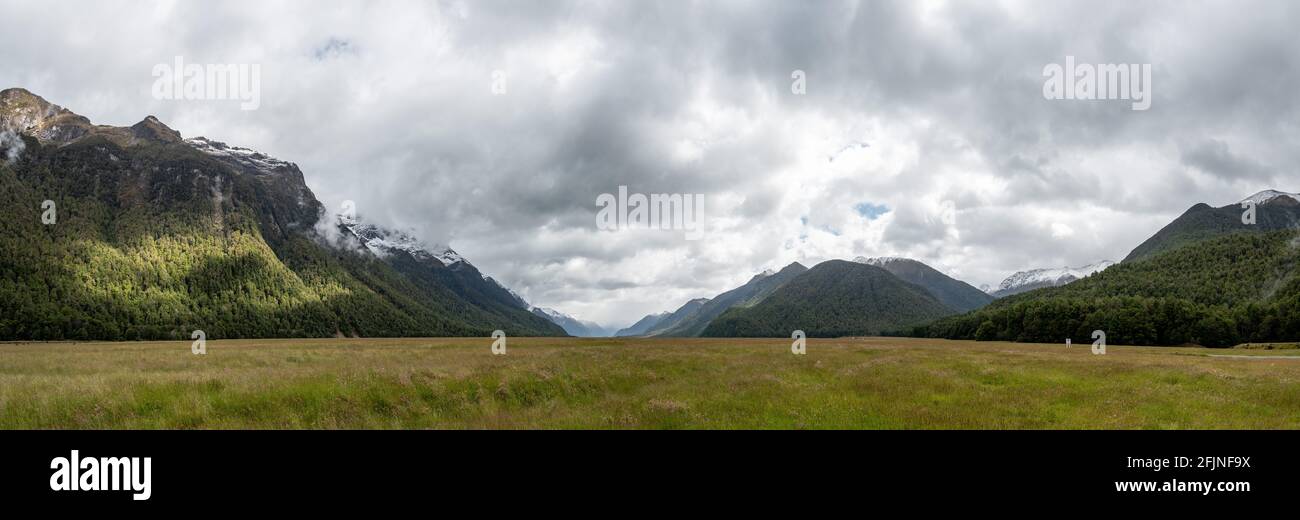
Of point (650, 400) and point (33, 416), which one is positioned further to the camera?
point (650, 400)

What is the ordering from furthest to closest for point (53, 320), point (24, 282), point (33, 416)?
1. point (24, 282)
2. point (53, 320)
3. point (33, 416)

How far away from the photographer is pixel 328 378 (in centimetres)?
1898

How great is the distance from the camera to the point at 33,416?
541 inches
